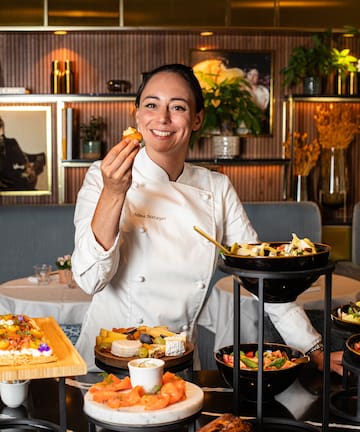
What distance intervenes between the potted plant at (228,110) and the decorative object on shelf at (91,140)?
85 centimetres

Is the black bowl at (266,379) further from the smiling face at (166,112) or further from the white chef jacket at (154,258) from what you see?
the smiling face at (166,112)

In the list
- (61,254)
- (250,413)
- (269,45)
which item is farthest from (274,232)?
(250,413)

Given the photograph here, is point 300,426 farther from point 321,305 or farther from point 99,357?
point 321,305

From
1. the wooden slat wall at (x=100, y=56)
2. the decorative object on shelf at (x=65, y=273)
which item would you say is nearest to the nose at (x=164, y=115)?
the decorative object on shelf at (x=65, y=273)

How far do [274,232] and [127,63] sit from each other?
2243 millimetres

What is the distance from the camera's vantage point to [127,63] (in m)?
6.77

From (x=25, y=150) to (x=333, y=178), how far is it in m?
2.66

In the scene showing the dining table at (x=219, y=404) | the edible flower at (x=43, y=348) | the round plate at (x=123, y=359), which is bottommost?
the dining table at (x=219, y=404)

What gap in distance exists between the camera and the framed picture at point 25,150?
6738 mm

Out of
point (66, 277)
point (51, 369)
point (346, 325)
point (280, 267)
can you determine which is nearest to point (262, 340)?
point (280, 267)

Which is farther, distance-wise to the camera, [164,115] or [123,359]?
[164,115]

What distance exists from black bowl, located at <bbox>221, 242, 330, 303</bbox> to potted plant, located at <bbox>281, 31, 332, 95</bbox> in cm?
524

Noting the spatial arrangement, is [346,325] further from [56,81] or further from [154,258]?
[56,81]

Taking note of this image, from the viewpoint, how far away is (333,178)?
6.74 meters
